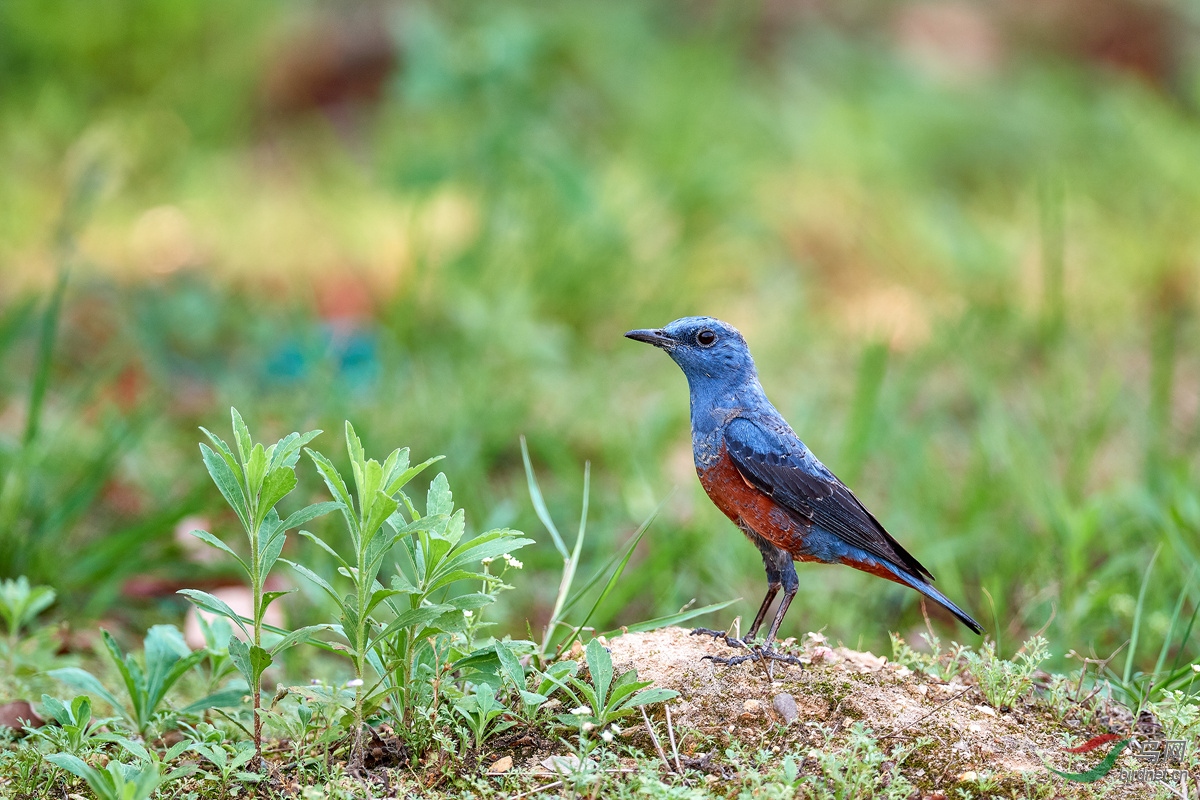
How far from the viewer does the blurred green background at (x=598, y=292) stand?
4410 millimetres

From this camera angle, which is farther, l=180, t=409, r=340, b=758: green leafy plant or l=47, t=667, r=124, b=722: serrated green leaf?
l=47, t=667, r=124, b=722: serrated green leaf

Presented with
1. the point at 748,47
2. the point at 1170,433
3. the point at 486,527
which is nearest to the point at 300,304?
the point at 486,527

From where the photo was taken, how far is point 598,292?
6.54m

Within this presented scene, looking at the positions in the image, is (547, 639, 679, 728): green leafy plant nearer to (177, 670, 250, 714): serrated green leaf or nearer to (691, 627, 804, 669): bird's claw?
(691, 627, 804, 669): bird's claw

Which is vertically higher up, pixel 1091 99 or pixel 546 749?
pixel 1091 99

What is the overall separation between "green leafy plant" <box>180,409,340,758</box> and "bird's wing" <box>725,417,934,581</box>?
50.0 inches

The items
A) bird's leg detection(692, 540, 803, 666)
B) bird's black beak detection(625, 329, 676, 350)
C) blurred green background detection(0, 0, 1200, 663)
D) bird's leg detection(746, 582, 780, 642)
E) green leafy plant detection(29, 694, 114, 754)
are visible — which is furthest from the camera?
blurred green background detection(0, 0, 1200, 663)

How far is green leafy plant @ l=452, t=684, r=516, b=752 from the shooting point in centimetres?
253

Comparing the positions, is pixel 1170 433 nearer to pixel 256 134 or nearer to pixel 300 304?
pixel 300 304

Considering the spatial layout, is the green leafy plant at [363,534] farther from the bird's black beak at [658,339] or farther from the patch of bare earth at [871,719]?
the bird's black beak at [658,339]

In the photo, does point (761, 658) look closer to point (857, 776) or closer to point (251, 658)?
point (857, 776)

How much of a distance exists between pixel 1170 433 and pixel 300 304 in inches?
168

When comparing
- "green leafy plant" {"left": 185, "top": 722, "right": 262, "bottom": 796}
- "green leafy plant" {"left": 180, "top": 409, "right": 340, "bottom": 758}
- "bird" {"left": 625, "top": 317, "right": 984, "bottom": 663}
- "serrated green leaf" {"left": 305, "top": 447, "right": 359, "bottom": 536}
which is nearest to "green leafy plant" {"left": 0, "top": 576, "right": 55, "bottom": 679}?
"green leafy plant" {"left": 185, "top": 722, "right": 262, "bottom": 796}

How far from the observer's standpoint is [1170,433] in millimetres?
5523
